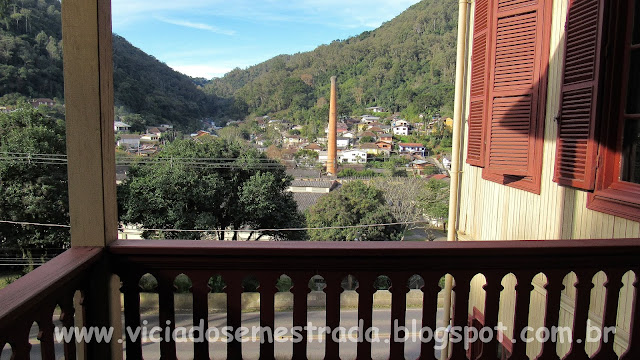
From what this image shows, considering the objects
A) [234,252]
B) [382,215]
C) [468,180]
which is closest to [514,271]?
[234,252]

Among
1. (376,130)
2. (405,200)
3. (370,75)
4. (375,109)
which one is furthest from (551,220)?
(370,75)

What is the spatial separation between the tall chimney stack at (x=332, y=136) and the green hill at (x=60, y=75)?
5828 millimetres

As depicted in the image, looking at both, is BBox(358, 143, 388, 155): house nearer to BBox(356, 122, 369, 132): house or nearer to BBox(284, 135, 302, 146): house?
BBox(356, 122, 369, 132): house

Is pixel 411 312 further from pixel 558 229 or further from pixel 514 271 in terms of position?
pixel 514 271

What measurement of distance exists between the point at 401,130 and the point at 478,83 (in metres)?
15.5

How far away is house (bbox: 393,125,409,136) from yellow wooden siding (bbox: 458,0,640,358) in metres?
14.7

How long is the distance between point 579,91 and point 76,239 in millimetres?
2467

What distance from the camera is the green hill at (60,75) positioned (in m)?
6.18

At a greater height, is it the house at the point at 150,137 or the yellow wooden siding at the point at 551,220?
the house at the point at 150,137

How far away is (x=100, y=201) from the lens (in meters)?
1.29

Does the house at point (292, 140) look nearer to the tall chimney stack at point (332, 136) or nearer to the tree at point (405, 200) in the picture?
the tall chimney stack at point (332, 136)

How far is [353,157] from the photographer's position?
18859mm

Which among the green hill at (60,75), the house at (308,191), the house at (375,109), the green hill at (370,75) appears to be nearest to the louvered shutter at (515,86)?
the green hill at (60,75)

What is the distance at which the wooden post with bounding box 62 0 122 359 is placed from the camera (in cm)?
122
